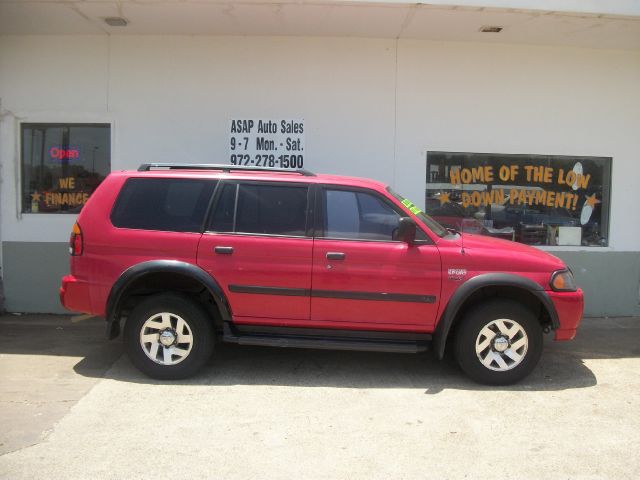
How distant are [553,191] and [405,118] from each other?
7.59 ft

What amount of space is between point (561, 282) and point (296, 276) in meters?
2.34

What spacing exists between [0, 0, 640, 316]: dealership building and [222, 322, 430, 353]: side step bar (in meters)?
2.93

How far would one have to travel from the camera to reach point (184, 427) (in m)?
3.93

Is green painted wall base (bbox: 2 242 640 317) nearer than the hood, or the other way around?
the hood

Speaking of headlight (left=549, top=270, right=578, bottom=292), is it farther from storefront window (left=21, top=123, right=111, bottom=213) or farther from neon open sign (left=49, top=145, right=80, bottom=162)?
neon open sign (left=49, top=145, right=80, bottom=162)

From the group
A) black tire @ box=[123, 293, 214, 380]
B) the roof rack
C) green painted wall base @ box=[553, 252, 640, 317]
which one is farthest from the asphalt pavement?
the roof rack

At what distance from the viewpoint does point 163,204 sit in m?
4.87

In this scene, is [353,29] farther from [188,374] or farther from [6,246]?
[6,246]

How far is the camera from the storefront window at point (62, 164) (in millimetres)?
7270

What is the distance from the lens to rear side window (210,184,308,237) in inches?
189

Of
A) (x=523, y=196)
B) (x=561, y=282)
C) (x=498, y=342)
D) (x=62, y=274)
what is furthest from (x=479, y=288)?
(x=62, y=274)

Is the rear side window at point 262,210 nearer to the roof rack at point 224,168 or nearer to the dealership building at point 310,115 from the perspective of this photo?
the roof rack at point 224,168

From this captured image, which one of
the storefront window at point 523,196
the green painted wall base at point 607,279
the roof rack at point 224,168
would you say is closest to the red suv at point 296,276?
the roof rack at point 224,168

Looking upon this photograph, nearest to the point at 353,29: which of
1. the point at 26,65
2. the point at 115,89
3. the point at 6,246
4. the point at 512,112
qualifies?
the point at 512,112
